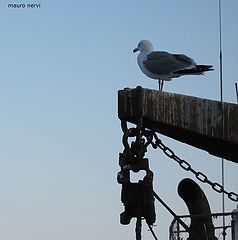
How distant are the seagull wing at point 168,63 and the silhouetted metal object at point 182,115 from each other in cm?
188

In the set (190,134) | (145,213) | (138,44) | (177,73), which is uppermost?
(138,44)

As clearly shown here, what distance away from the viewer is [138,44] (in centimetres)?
1352

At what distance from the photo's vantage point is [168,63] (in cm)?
1071

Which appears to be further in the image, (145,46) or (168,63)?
(145,46)

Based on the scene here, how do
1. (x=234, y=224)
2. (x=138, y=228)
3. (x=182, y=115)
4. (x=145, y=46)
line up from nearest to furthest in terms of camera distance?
(x=138, y=228)
(x=182, y=115)
(x=234, y=224)
(x=145, y=46)

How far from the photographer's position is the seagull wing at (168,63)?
10617 millimetres

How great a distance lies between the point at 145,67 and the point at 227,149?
2.68 meters

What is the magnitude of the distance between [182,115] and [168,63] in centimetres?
254

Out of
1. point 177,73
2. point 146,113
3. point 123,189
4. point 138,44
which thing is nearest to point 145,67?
point 177,73

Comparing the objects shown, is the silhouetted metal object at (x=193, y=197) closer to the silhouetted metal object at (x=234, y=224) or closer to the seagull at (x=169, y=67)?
the silhouetted metal object at (x=234, y=224)

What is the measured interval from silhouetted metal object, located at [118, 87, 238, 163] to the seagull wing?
1.88 metres

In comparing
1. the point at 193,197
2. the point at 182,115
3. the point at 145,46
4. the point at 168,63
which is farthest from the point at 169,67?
the point at 193,197

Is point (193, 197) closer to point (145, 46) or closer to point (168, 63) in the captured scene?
point (145, 46)

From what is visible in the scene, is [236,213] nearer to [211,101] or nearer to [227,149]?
[227,149]
